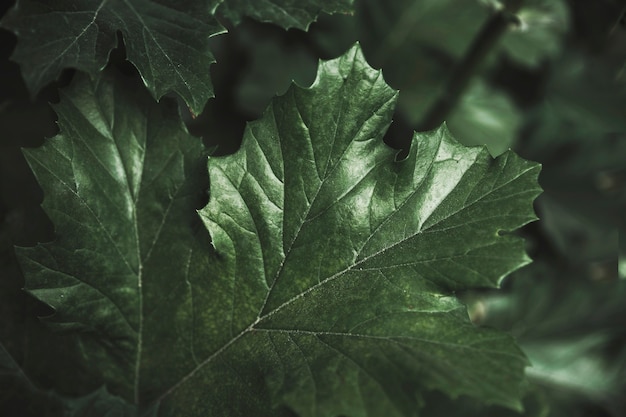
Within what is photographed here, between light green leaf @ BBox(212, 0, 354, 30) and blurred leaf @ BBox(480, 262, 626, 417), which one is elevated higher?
light green leaf @ BBox(212, 0, 354, 30)

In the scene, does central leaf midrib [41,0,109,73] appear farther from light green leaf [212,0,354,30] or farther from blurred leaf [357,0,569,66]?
blurred leaf [357,0,569,66]

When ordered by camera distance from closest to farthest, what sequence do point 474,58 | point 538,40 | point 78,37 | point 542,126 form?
point 78,37 < point 474,58 < point 538,40 < point 542,126

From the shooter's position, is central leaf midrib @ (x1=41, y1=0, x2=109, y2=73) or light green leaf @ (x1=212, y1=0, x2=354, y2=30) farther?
light green leaf @ (x1=212, y1=0, x2=354, y2=30)

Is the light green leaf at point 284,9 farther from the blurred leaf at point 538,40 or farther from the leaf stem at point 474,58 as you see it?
the blurred leaf at point 538,40

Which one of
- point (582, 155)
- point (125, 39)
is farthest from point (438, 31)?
point (125, 39)

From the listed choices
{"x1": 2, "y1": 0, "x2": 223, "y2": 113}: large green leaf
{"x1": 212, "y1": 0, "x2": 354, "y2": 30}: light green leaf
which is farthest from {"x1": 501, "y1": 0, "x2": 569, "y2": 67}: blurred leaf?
{"x1": 2, "y1": 0, "x2": 223, "y2": 113}: large green leaf

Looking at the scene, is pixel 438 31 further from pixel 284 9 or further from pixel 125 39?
pixel 125 39

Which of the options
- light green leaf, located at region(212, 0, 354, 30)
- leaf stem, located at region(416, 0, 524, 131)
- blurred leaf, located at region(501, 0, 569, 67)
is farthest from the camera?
blurred leaf, located at region(501, 0, 569, 67)
